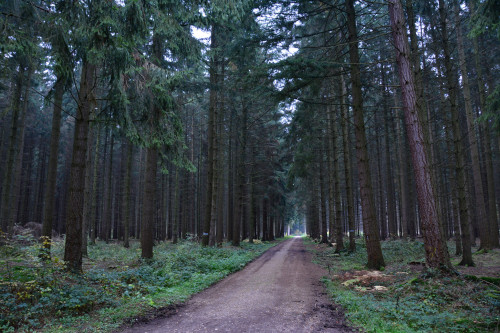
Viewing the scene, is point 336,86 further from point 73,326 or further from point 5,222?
point 5,222

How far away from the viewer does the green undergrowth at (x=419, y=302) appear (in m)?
4.77

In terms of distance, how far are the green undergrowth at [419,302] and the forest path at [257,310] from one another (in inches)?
19.4

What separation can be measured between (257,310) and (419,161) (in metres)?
6.35

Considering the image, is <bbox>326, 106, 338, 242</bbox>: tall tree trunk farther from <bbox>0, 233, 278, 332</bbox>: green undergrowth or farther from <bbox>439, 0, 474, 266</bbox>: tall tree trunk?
<bbox>0, 233, 278, 332</bbox>: green undergrowth

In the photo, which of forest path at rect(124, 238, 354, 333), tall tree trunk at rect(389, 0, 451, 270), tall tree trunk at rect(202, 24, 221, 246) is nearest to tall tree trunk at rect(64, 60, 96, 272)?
forest path at rect(124, 238, 354, 333)

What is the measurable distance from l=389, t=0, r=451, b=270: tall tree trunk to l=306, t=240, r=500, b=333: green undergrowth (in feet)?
2.20

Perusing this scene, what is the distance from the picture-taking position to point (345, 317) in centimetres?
560

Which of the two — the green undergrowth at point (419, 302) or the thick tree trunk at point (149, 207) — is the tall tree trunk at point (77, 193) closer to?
the thick tree trunk at point (149, 207)

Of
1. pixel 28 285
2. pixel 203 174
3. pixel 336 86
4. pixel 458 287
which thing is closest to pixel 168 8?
pixel 28 285

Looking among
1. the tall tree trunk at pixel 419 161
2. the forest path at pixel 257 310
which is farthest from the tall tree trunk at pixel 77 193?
the tall tree trunk at pixel 419 161

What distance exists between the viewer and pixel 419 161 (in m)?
8.30

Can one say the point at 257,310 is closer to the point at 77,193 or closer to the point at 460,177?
the point at 77,193

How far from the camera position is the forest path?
5000 millimetres

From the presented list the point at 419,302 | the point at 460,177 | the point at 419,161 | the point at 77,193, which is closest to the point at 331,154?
the point at 460,177
